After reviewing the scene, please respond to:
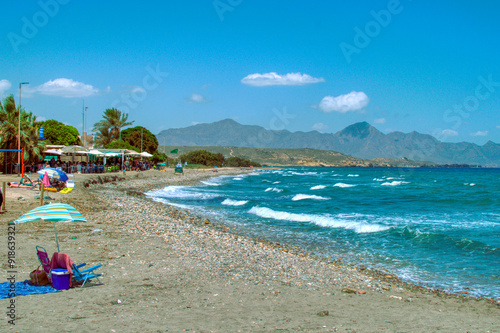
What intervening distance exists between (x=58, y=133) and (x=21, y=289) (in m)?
45.5

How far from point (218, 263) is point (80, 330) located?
4342 mm

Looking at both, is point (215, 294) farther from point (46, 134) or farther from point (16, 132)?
point (46, 134)

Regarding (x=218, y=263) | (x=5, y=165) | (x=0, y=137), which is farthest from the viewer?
(x=5, y=165)

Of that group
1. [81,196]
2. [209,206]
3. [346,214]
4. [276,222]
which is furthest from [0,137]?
[346,214]

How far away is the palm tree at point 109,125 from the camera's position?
60969 mm

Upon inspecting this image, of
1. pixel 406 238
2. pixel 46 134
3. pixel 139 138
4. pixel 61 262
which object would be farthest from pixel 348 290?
pixel 139 138

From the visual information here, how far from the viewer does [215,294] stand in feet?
21.8

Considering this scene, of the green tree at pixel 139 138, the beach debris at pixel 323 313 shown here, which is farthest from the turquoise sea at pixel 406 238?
the green tree at pixel 139 138

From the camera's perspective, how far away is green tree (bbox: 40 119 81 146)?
45812mm

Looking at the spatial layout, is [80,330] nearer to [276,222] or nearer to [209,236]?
[209,236]

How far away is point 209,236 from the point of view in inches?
480

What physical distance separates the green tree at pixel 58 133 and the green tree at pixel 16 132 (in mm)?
15804

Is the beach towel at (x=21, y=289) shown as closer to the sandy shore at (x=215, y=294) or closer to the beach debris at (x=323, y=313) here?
the sandy shore at (x=215, y=294)

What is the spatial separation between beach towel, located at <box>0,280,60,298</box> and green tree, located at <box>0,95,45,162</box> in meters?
23.0
